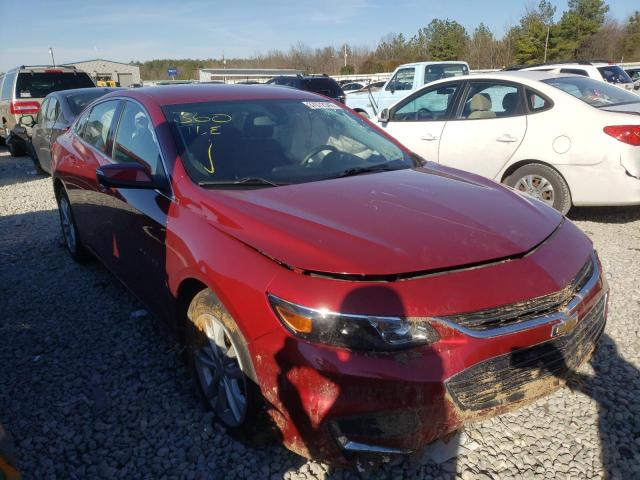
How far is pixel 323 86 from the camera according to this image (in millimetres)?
14406

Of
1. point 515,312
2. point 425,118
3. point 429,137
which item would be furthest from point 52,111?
point 515,312

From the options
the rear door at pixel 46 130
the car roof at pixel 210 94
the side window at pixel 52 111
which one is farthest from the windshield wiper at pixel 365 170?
the side window at pixel 52 111

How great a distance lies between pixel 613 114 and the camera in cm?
504

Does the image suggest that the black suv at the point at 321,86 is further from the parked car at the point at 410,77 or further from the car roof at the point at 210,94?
the car roof at the point at 210,94

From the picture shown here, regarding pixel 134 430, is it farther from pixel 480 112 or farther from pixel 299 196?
pixel 480 112

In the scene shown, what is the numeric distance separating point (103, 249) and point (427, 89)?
4551 millimetres

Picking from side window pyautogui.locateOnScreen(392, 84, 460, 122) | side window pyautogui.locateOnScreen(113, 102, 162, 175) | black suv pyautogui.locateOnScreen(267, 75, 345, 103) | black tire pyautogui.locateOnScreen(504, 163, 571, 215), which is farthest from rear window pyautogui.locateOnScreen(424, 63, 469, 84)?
side window pyautogui.locateOnScreen(113, 102, 162, 175)

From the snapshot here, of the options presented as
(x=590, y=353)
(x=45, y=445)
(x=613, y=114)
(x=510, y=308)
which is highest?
(x=613, y=114)

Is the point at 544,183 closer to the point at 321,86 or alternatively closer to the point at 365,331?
the point at 365,331

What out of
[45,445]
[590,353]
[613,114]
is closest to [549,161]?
[613,114]

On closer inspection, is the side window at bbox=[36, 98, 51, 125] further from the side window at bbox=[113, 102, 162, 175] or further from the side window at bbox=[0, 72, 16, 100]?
the side window at bbox=[113, 102, 162, 175]

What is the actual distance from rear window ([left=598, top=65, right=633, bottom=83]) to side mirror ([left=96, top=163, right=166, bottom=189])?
12043 millimetres

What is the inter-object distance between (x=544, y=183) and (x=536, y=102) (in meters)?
0.90

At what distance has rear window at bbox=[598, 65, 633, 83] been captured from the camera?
11875mm
